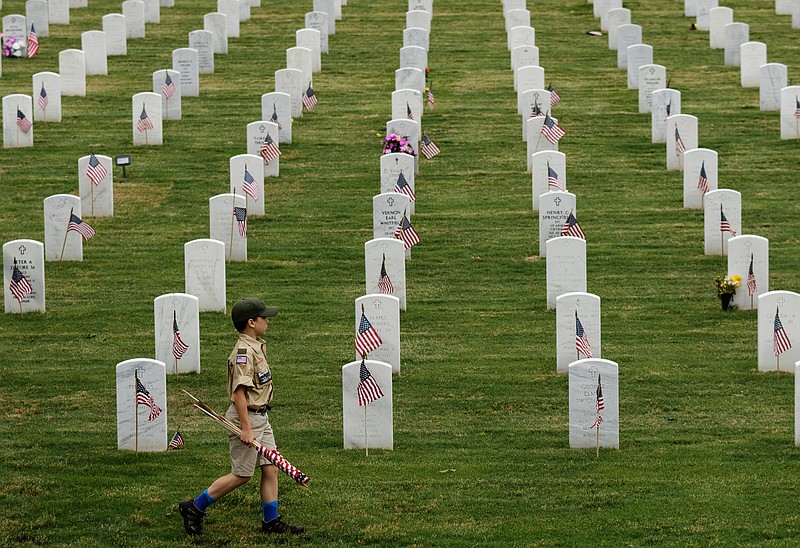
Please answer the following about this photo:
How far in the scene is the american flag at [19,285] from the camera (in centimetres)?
1706

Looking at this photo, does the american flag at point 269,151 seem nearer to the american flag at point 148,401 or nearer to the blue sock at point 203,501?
the american flag at point 148,401

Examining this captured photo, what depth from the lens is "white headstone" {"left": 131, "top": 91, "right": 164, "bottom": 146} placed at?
982 inches

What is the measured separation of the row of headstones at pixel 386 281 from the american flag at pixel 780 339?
152 inches

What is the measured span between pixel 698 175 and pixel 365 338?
847 cm

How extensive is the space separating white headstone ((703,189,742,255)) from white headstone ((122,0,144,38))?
18.2 m

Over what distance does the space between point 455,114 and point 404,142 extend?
432 cm

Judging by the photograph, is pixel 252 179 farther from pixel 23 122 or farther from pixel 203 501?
pixel 203 501

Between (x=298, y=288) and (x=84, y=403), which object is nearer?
(x=84, y=403)

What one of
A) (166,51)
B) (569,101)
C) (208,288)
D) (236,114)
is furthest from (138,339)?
(166,51)

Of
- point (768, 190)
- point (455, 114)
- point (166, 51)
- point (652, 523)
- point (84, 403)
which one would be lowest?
point (652, 523)

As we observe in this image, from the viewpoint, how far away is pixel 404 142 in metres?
22.8

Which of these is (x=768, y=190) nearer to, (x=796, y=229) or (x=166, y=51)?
(x=796, y=229)

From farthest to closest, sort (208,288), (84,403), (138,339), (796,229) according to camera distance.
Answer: (796,229) < (208,288) < (138,339) < (84,403)

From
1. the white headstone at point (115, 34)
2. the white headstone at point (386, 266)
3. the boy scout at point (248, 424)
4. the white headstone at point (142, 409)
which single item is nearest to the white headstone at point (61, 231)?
the white headstone at point (386, 266)
